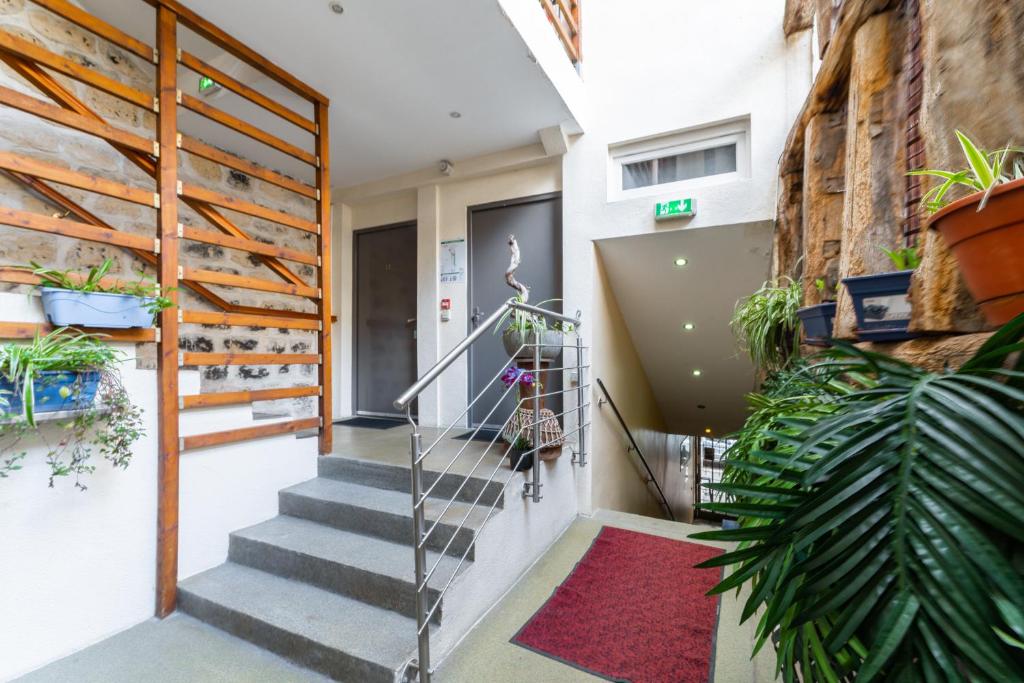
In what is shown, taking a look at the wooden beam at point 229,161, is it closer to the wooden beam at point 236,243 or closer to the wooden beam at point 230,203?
the wooden beam at point 230,203

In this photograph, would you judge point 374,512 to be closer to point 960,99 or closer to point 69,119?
point 69,119

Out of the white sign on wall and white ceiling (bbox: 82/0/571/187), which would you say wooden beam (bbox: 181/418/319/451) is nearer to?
the white sign on wall

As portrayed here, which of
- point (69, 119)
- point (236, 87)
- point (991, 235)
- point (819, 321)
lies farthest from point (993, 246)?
point (236, 87)

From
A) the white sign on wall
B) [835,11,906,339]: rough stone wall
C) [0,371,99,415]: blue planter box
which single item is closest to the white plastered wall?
[0,371,99,415]: blue planter box

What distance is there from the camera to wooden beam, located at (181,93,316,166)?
2.18 meters

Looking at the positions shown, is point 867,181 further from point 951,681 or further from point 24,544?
point 24,544

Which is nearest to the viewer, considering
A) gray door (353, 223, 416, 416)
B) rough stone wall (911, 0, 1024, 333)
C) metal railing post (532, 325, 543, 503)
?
rough stone wall (911, 0, 1024, 333)

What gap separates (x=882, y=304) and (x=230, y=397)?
109 inches

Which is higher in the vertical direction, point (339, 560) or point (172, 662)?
point (339, 560)

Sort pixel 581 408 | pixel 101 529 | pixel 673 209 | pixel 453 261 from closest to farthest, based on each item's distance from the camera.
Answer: pixel 101 529 → pixel 673 209 → pixel 581 408 → pixel 453 261

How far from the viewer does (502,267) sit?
12.1 feet

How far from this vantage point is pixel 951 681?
57 centimetres

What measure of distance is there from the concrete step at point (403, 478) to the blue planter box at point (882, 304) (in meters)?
1.62

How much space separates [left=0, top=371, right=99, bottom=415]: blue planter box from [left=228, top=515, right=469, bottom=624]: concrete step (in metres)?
1.01
